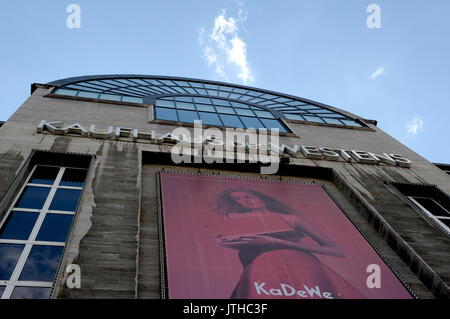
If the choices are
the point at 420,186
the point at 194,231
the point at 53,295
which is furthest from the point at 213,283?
the point at 420,186

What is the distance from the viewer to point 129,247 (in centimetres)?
900

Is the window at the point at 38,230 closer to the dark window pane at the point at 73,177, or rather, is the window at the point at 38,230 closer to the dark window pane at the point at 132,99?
the dark window pane at the point at 73,177

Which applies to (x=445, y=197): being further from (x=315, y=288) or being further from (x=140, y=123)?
(x=140, y=123)

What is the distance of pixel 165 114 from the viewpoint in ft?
62.4

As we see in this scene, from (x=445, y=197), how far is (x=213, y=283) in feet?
32.4

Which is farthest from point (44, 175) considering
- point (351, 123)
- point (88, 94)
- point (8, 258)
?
point (351, 123)

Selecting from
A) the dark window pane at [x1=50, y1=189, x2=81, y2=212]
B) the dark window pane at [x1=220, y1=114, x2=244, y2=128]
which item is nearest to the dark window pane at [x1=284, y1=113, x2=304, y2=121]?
the dark window pane at [x1=220, y1=114, x2=244, y2=128]

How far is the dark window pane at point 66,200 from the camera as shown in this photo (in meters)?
10.9

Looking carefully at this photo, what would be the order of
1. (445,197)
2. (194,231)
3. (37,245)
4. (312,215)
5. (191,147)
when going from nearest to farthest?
1. (37,245)
2. (194,231)
3. (312,215)
4. (445,197)
5. (191,147)

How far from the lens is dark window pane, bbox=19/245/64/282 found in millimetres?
8508

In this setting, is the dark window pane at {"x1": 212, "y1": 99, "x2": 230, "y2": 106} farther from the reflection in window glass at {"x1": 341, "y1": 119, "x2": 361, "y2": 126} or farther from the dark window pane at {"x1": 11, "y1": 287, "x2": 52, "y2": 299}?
the dark window pane at {"x1": 11, "y1": 287, "x2": 52, "y2": 299}

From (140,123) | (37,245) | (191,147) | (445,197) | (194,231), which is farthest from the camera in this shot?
(140,123)

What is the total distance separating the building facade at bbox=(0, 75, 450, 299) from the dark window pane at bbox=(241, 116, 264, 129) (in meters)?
0.89

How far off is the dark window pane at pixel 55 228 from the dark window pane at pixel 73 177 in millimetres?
1717
